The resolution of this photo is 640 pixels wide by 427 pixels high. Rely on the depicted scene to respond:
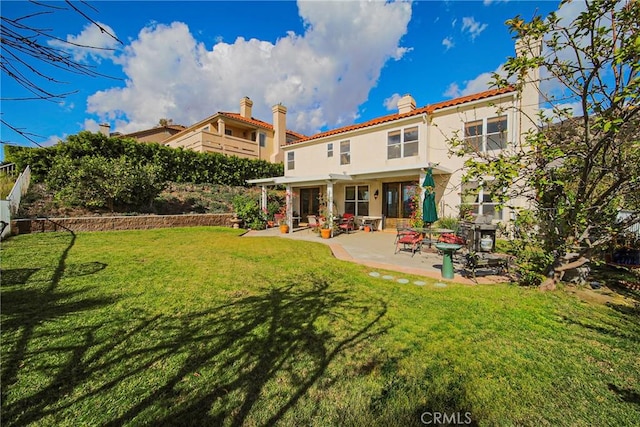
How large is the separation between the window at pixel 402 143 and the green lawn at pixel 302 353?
32.8 feet

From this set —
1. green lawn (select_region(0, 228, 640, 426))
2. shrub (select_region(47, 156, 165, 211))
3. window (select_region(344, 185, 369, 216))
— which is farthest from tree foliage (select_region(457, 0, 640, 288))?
shrub (select_region(47, 156, 165, 211))

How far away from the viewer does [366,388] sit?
2.42 metres

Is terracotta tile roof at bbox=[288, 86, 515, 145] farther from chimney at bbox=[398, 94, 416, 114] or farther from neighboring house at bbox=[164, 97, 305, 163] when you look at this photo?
neighboring house at bbox=[164, 97, 305, 163]

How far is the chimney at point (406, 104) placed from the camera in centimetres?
1612

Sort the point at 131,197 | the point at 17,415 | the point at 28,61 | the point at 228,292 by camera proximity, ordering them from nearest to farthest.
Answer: the point at 28,61
the point at 17,415
the point at 228,292
the point at 131,197

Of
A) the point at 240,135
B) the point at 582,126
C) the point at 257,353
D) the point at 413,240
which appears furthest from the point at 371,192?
the point at 240,135

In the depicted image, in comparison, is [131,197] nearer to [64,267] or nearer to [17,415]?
[64,267]

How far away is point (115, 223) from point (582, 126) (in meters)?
15.4

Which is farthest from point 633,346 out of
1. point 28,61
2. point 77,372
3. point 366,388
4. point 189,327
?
point 28,61

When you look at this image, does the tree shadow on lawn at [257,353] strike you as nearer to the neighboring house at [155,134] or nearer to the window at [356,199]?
the window at [356,199]

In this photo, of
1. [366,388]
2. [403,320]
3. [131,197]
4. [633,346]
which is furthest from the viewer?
[131,197]

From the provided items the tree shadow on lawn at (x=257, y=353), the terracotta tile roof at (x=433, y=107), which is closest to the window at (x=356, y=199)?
the terracotta tile roof at (x=433, y=107)

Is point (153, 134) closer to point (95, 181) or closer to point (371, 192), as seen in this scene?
point (95, 181)

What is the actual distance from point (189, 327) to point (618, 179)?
7161 mm
